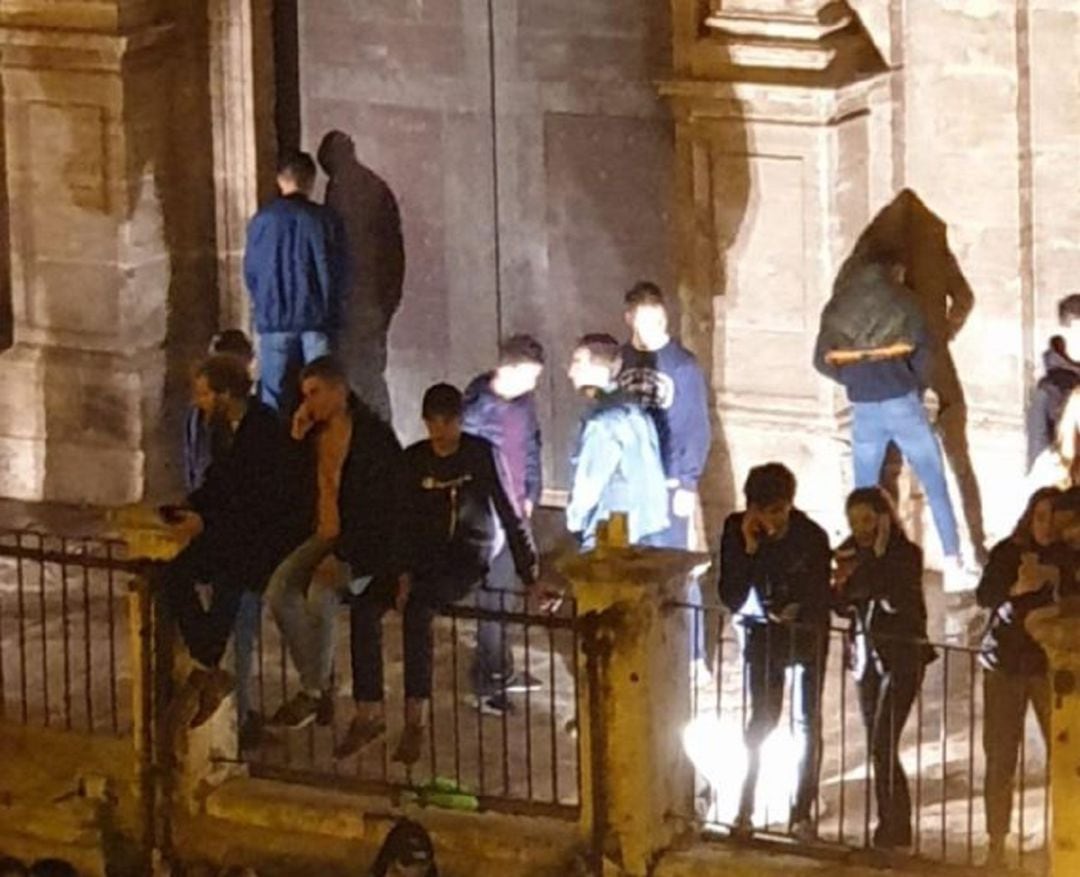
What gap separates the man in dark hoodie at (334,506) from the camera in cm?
1738

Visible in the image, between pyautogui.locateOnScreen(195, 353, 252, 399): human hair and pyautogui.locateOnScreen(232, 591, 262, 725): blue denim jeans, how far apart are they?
82cm

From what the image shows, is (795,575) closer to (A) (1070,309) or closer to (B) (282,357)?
(A) (1070,309)

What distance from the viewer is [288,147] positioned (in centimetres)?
2194

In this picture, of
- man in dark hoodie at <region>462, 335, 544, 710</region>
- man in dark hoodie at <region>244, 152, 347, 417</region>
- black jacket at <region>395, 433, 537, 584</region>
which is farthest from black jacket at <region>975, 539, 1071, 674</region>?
man in dark hoodie at <region>244, 152, 347, 417</region>

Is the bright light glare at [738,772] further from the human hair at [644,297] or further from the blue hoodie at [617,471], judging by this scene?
the human hair at [644,297]

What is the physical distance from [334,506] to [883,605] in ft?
7.57

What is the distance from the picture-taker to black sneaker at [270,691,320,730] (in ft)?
59.7

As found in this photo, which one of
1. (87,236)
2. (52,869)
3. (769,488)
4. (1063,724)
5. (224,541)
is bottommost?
(52,869)

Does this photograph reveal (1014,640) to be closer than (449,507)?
Yes

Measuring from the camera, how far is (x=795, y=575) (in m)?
16.5

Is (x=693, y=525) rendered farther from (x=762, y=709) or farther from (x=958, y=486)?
(x=762, y=709)

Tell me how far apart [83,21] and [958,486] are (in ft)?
15.4

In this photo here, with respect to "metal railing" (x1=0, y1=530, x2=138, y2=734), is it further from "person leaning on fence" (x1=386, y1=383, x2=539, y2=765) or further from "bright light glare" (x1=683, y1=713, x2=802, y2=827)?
"bright light glare" (x1=683, y1=713, x2=802, y2=827)

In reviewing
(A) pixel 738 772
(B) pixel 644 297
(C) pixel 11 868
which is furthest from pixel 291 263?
(A) pixel 738 772
